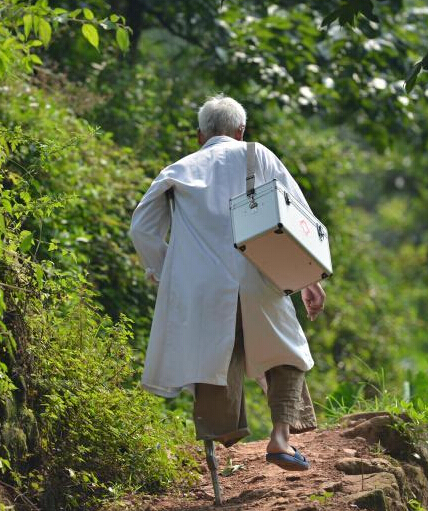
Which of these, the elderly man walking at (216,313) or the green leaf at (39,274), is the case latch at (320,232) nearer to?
the elderly man walking at (216,313)

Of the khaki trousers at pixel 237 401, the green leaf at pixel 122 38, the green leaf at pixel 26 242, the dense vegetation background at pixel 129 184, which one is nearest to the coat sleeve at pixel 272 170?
the khaki trousers at pixel 237 401

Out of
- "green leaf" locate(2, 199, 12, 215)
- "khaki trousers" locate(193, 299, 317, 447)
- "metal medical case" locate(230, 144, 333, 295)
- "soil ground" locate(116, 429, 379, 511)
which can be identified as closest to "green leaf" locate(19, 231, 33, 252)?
"green leaf" locate(2, 199, 12, 215)

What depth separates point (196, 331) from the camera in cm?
502

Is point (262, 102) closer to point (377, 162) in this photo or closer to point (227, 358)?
point (227, 358)

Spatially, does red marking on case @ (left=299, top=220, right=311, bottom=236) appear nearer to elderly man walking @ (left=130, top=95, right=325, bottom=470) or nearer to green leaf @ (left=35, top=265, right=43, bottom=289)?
elderly man walking @ (left=130, top=95, right=325, bottom=470)

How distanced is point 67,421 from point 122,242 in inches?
126

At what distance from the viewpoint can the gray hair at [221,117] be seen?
17.8ft

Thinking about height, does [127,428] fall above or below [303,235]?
below

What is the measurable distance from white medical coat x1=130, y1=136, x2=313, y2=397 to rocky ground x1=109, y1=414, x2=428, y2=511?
540 mm

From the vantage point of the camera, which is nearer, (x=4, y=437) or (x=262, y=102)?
(x=4, y=437)

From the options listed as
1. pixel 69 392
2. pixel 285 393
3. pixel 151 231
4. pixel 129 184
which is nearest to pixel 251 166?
pixel 151 231

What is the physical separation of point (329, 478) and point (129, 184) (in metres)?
3.50

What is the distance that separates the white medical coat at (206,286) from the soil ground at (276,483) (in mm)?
526

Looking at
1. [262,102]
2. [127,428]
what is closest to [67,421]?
[127,428]
